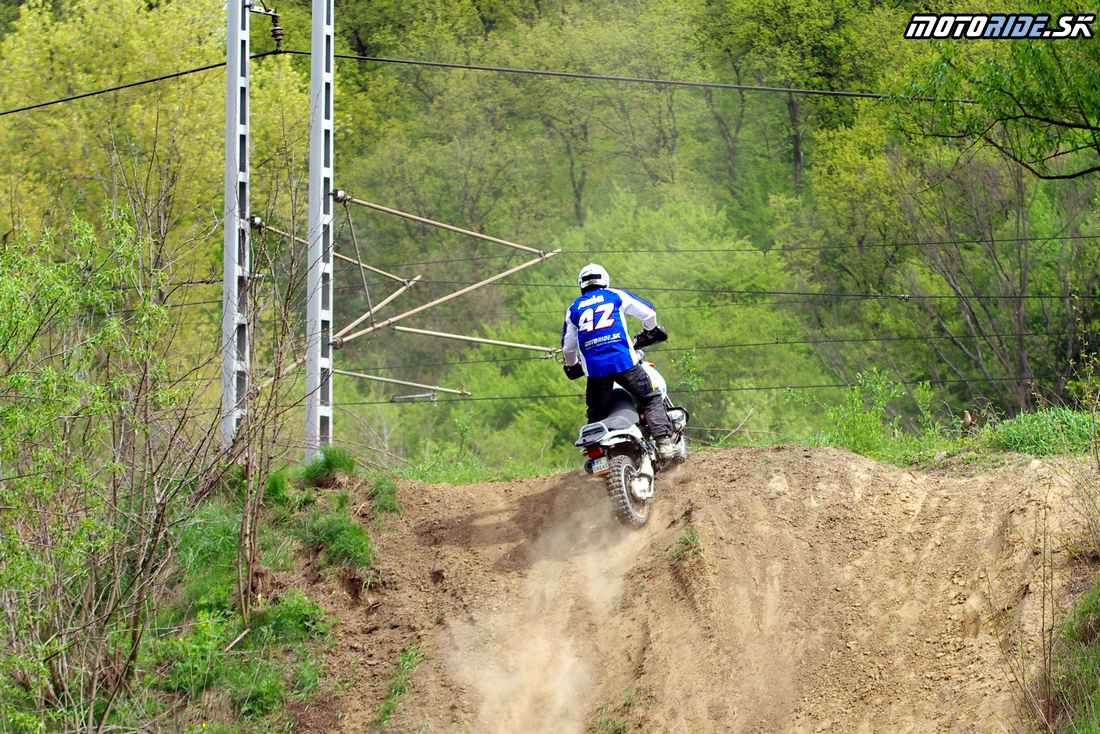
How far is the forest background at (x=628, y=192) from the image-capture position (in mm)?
32531

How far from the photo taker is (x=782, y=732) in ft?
23.8

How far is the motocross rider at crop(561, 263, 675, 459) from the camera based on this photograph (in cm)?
1000

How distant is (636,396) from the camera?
1018 cm

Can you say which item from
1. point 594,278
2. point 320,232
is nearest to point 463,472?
point 320,232

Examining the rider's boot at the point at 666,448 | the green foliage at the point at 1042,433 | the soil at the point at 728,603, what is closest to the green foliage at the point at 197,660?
the soil at the point at 728,603

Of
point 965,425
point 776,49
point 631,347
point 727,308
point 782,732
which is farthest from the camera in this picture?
point 776,49

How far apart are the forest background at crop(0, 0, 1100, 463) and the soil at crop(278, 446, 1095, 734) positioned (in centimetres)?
1525

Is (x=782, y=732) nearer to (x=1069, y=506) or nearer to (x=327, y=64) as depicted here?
(x=1069, y=506)

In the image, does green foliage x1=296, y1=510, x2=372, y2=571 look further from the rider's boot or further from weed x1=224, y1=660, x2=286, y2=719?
the rider's boot

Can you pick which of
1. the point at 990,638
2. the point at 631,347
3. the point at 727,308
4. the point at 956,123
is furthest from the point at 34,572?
the point at 727,308

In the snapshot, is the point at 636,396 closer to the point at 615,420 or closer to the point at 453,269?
the point at 615,420

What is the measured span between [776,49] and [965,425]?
4136 centimetres

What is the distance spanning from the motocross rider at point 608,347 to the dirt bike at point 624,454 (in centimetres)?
11

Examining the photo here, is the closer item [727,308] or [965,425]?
[965,425]
